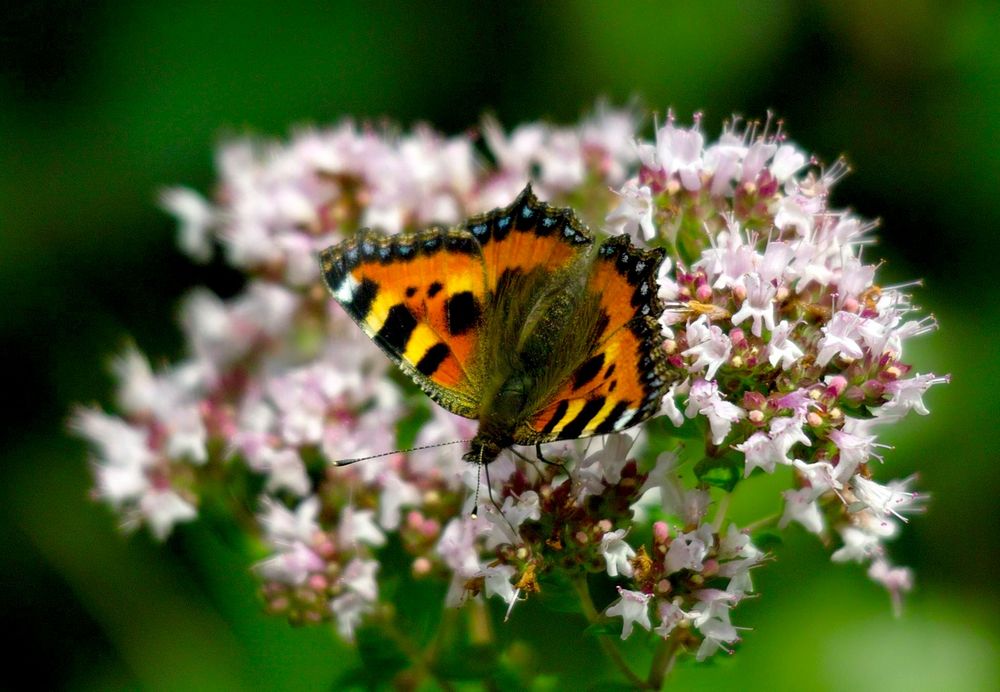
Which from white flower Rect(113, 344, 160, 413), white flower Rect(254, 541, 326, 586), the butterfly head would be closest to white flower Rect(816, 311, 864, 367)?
the butterfly head

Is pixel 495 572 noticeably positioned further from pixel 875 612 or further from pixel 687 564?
pixel 875 612

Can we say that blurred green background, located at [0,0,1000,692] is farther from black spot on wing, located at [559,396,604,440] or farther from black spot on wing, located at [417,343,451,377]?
black spot on wing, located at [559,396,604,440]

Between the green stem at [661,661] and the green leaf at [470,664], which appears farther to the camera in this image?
the green leaf at [470,664]

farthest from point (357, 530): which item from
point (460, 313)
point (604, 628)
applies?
point (604, 628)

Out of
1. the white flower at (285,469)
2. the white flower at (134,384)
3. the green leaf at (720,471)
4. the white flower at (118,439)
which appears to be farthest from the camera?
the white flower at (134,384)

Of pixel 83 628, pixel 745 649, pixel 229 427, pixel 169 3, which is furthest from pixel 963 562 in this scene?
pixel 169 3

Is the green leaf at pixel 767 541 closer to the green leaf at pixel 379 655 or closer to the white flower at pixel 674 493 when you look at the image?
the white flower at pixel 674 493

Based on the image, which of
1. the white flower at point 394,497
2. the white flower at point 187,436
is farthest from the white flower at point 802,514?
the white flower at point 187,436
